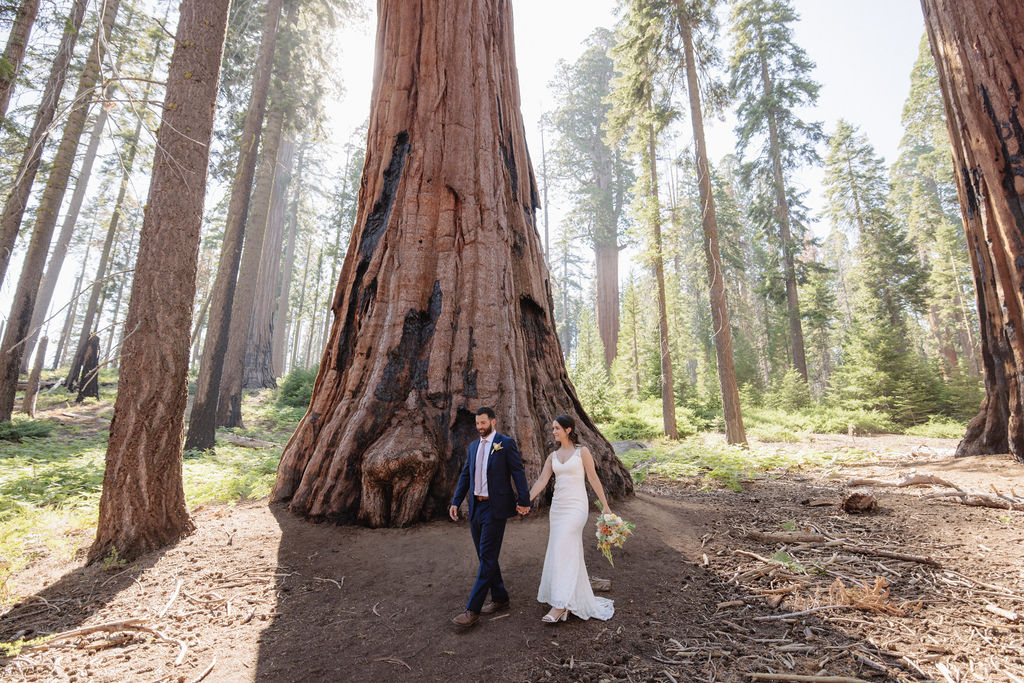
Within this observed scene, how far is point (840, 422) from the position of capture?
14102mm

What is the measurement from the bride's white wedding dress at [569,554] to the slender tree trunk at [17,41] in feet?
34.6

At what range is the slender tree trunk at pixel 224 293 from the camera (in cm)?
988

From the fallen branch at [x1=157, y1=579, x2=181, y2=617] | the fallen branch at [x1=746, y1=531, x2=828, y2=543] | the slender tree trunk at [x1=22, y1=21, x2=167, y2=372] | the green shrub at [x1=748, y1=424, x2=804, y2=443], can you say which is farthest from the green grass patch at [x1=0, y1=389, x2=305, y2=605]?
the slender tree trunk at [x1=22, y1=21, x2=167, y2=372]


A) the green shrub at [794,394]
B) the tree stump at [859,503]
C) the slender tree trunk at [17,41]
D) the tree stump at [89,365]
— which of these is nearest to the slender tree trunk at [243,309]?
the slender tree trunk at [17,41]

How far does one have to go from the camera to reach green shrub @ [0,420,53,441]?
9203 millimetres

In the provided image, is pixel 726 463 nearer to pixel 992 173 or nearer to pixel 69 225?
pixel 992 173

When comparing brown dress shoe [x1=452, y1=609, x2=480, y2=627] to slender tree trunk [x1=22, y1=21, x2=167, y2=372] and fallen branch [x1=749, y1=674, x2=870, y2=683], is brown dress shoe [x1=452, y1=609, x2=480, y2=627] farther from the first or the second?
slender tree trunk [x1=22, y1=21, x2=167, y2=372]

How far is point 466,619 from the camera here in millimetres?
3117

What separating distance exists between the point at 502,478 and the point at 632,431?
11136mm

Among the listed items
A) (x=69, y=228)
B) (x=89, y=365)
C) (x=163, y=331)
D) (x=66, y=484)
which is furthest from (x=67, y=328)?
(x=163, y=331)

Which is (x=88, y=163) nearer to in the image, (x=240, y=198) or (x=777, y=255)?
(x=240, y=198)

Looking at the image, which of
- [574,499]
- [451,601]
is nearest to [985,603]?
[574,499]

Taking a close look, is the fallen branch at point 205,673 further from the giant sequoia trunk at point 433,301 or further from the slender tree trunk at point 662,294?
the slender tree trunk at point 662,294

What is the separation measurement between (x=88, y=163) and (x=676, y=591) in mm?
33220
